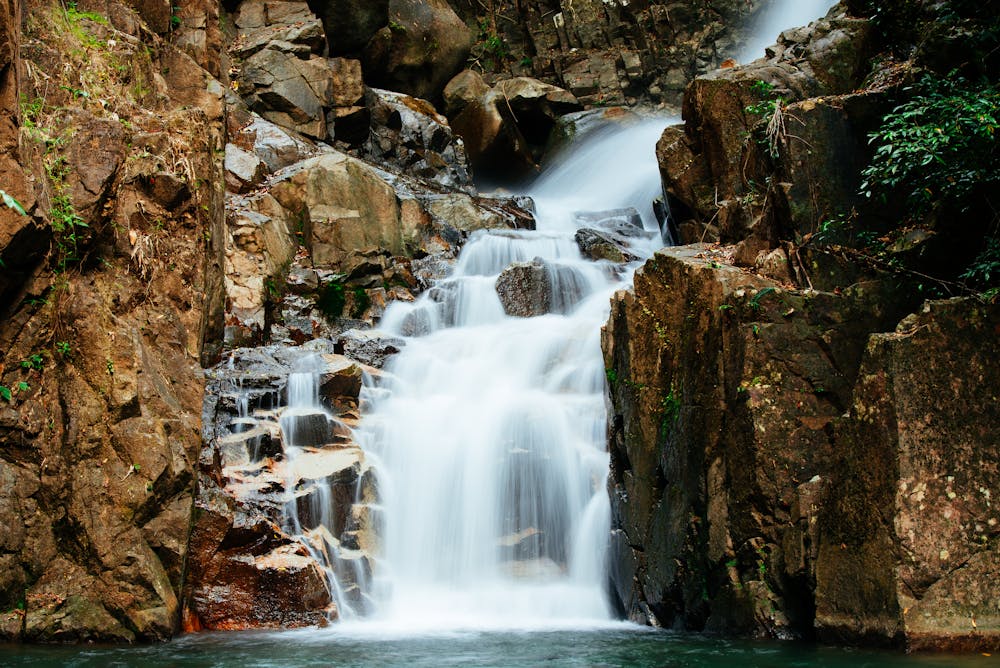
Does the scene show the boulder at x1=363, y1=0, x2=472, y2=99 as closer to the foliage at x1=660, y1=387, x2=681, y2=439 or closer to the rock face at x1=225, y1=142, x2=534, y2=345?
the rock face at x1=225, y1=142, x2=534, y2=345

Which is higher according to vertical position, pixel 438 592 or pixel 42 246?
pixel 42 246

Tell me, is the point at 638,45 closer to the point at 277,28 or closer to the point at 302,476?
the point at 277,28

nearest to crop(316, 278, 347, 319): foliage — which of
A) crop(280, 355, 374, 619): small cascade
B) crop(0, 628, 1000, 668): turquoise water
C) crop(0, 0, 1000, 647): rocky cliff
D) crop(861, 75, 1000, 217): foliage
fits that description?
crop(0, 0, 1000, 647): rocky cliff

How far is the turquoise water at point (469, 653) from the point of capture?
231 inches

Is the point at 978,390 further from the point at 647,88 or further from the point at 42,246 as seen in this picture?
the point at 647,88

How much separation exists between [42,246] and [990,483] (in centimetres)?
824

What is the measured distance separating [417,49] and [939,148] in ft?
58.7

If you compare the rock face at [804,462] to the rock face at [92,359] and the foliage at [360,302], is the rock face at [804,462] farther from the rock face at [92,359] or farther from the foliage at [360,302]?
the foliage at [360,302]

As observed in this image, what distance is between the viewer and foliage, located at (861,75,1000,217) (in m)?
6.89

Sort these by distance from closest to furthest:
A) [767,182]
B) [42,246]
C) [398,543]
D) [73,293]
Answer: [42,246] → [73,293] → [767,182] → [398,543]

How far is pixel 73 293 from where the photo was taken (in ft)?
25.8

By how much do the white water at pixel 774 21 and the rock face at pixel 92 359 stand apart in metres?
19.9

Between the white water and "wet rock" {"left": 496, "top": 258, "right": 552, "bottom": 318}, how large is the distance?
44.9 feet

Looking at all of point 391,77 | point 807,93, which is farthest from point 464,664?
point 391,77
